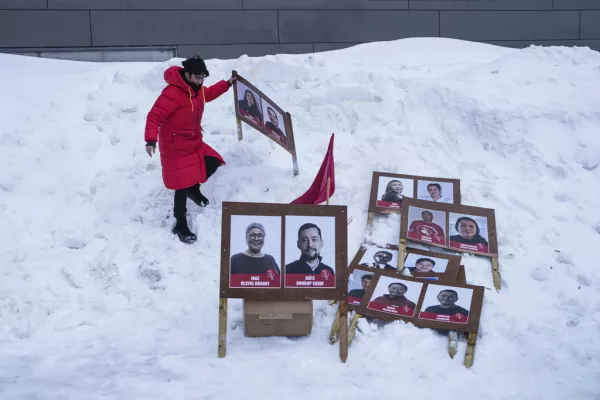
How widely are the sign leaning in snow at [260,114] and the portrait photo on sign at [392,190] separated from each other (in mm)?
1068

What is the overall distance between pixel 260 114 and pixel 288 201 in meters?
1.04

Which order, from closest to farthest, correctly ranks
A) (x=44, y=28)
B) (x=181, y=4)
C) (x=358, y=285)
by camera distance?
(x=358, y=285), (x=44, y=28), (x=181, y=4)

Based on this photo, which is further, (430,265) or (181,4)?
(181,4)

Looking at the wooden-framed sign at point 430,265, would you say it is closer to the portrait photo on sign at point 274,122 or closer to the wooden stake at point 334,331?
the wooden stake at point 334,331

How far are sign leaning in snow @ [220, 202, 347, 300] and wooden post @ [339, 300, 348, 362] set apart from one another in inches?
3.2

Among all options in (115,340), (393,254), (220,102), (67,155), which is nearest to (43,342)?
(115,340)

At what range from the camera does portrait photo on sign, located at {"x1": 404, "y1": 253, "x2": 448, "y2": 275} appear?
6742mm

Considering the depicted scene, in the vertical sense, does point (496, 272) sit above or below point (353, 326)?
above

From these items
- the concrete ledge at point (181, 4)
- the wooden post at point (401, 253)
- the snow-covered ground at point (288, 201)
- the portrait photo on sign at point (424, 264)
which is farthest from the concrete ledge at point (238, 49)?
the portrait photo on sign at point (424, 264)

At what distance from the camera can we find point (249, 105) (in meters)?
7.86

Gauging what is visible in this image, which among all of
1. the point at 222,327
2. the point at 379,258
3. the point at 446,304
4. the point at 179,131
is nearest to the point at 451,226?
the point at 379,258

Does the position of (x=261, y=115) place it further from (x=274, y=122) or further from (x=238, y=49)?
(x=238, y=49)

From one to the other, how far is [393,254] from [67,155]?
3.95 metres

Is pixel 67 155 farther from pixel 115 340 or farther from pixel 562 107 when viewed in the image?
pixel 562 107
